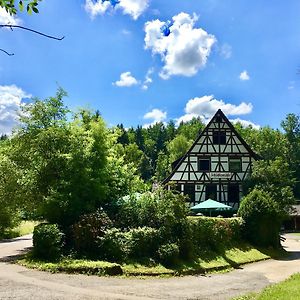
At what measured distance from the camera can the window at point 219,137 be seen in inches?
1661

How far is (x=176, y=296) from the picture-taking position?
12.0 meters

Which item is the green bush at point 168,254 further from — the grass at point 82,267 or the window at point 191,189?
the window at point 191,189

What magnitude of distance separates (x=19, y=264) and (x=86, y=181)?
467 cm

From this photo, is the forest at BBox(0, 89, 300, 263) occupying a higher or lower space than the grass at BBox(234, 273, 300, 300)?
higher

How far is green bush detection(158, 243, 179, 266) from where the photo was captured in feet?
55.5

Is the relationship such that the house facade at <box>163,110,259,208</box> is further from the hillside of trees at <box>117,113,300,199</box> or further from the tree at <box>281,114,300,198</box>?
the tree at <box>281,114,300,198</box>

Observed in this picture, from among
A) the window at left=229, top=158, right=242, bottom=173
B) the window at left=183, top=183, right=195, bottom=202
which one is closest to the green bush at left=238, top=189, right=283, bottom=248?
the window at left=183, top=183, right=195, bottom=202

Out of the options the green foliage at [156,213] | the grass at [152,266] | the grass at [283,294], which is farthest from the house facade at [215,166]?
the grass at [283,294]

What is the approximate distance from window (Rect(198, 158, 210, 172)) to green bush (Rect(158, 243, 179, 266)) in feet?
82.3

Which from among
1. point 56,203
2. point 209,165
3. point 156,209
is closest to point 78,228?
point 56,203

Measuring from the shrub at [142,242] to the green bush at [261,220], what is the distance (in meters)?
9.02

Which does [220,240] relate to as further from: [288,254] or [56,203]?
[56,203]

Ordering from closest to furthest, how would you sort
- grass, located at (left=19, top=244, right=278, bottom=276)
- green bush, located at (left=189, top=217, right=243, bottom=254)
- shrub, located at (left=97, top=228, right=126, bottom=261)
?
1. grass, located at (left=19, top=244, right=278, bottom=276)
2. shrub, located at (left=97, top=228, right=126, bottom=261)
3. green bush, located at (left=189, top=217, right=243, bottom=254)

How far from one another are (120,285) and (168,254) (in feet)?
13.4
